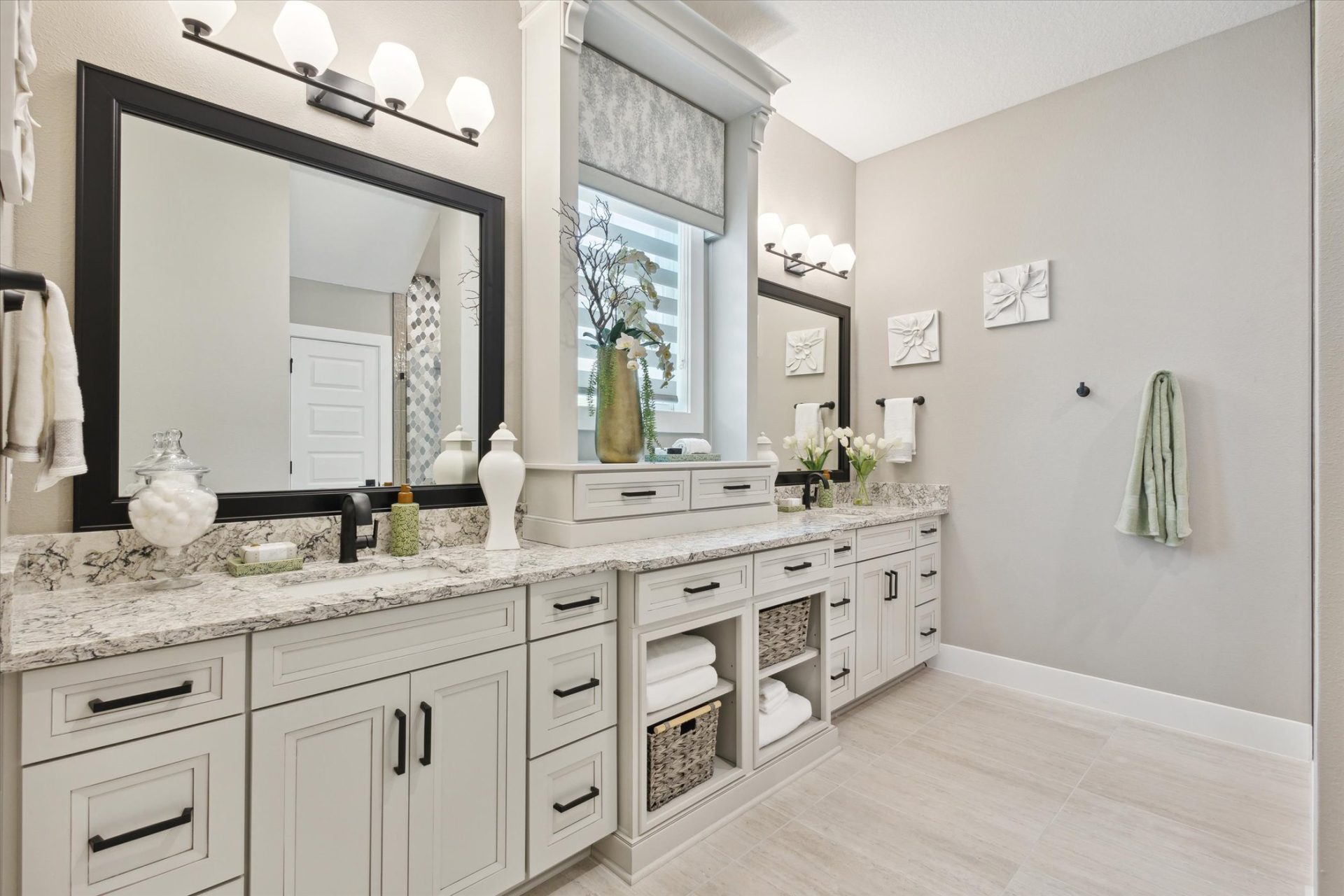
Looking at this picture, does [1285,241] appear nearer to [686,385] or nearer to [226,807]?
[686,385]

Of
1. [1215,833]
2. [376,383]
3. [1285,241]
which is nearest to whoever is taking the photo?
[376,383]

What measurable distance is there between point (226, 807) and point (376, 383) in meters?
1.10

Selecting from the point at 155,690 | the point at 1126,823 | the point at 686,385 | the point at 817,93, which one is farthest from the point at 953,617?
the point at 155,690

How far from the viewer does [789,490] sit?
3.27m

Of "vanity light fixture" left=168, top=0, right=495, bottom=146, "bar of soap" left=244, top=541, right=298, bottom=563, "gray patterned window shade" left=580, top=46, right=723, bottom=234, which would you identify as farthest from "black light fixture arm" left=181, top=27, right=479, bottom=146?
"bar of soap" left=244, top=541, right=298, bottom=563

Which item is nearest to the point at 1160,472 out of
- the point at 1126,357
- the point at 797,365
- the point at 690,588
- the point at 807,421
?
the point at 1126,357

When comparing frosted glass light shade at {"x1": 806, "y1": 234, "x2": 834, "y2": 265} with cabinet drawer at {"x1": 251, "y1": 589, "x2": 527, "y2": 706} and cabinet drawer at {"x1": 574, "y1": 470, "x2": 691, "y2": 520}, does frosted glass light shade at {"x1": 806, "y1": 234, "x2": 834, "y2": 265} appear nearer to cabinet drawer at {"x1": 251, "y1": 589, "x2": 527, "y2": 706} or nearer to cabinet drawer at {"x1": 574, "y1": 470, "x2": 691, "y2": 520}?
cabinet drawer at {"x1": 574, "y1": 470, "x2": 691, "y2": 520}

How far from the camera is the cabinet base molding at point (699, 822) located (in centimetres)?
173

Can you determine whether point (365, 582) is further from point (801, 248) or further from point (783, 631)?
point (801, 248)

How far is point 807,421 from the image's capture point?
11.2ft

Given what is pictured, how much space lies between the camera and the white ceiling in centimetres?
247

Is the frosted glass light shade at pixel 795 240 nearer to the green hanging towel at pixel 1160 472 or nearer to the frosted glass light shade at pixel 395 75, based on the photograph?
the green hanging towel at pixel 1160 472

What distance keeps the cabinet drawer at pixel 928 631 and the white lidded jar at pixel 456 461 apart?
2.34 meters

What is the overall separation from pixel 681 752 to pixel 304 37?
220cm
